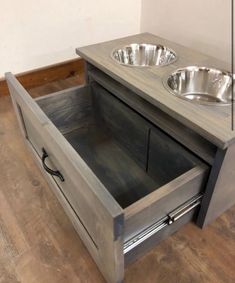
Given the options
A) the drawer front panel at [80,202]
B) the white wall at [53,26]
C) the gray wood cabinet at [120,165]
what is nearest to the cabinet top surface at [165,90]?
the gray wood cabinet at [120,165]

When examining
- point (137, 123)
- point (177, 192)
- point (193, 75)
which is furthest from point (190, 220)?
point (193, 75)

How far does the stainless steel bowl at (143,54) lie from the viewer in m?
1.25

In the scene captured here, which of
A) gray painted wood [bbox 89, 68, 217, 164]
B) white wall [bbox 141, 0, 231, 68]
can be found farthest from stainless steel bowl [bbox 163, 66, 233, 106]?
white wall [bbox 141, 0, 231, 68]

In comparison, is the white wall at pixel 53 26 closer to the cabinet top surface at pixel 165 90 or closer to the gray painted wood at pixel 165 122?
the cabinet top surface at pixel 165 90

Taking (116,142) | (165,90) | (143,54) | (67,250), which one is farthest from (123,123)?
(67,250)

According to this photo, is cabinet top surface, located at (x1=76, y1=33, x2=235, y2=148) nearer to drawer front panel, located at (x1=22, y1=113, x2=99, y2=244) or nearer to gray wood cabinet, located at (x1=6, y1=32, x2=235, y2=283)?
gray wood cabinet, located at (x1=6, y1=32, x2=235, y2=283)

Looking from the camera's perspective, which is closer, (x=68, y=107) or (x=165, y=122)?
(x=165, y=122)

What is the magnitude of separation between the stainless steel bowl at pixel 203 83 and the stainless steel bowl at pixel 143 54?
21 cm

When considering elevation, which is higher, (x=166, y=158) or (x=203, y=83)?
(x=203, y=83)

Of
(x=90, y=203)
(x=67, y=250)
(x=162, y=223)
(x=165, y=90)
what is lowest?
(x=67, y=250)

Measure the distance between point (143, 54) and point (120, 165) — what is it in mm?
558

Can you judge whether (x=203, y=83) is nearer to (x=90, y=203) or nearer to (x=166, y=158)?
(x=166, y=158)

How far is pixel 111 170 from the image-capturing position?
1.19m

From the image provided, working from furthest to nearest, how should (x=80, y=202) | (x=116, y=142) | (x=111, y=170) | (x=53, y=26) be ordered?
(x=53, y=26) → (x=116, y=142) → (x=111, y=170) → (x=80, y=202)
